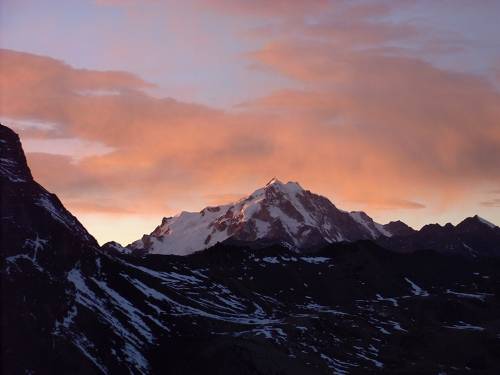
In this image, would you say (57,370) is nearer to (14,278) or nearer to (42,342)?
(42,342)

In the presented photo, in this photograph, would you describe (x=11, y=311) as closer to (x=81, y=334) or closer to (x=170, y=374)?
(x=81, y=334)

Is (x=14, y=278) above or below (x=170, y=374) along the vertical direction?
above

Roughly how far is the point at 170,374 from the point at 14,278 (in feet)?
134

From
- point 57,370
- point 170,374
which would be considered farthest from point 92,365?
point 170,374

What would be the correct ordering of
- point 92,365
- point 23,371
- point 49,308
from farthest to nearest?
point 49,308, point 92,365, point 23,371

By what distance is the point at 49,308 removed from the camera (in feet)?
650

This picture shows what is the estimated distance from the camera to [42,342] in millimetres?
184500

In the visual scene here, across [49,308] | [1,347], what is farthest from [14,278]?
[1,347]

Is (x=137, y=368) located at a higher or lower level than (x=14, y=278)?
lower

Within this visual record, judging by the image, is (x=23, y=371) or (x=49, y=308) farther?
(x=49, y=308)

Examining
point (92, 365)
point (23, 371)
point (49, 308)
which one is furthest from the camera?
point (49, 308)

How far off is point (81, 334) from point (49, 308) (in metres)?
9.28

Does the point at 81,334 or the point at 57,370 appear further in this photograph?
the point at 81,334

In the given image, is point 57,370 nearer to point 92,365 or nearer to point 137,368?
point 92,365
